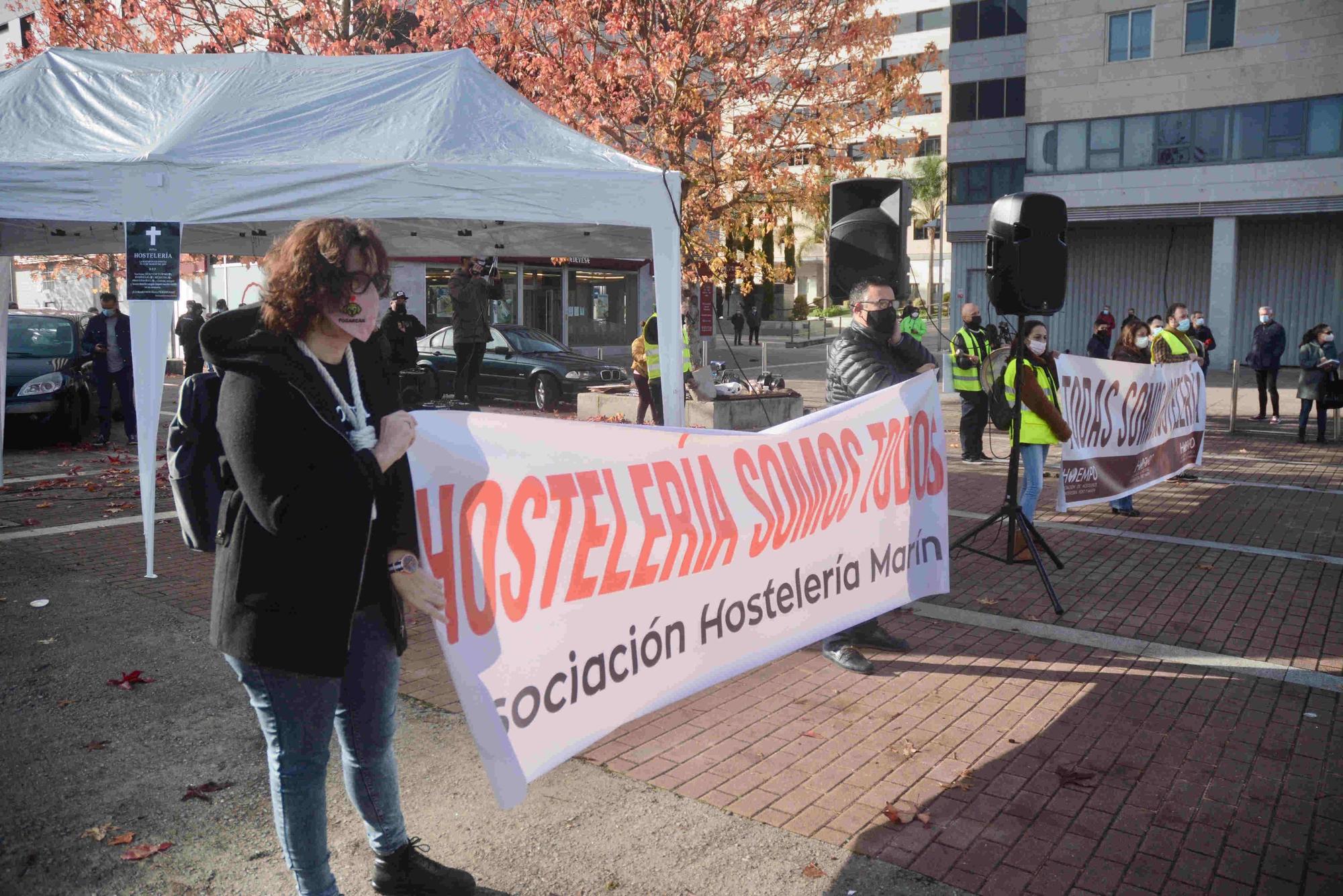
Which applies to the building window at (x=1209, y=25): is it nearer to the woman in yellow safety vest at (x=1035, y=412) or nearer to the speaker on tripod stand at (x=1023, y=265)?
the woman in yellow safety vest at (x=1035, y=412)

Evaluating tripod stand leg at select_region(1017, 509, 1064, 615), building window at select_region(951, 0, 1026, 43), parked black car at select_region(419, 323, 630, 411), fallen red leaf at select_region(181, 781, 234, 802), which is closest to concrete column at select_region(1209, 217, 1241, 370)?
building window at select_region(951, 0, 1026, 43)

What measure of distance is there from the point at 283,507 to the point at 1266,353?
18.3 metres

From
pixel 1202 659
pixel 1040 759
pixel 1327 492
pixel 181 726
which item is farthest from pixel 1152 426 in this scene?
pixel 181 726

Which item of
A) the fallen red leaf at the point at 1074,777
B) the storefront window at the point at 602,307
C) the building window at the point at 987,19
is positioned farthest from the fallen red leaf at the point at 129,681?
the building window at the point at 987,19

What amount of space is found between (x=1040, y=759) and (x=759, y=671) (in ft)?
5.11

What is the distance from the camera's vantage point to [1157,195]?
109 ft

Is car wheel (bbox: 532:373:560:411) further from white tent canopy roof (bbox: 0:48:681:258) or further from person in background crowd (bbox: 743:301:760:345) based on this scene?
person in background crowd (bbox: 743:301:760:345)

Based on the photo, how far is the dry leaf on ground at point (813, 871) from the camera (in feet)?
11.4

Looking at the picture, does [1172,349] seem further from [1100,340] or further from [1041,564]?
[1041,564]

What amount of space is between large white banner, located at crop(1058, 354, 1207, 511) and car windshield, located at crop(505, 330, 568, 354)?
10765mm

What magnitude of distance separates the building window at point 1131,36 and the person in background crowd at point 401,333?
27576mm

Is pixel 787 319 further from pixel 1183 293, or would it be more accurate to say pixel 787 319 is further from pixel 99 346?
pixel 99 346

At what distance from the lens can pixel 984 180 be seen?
39969 millimetres

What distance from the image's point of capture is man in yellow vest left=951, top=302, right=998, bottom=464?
41.4 feet
